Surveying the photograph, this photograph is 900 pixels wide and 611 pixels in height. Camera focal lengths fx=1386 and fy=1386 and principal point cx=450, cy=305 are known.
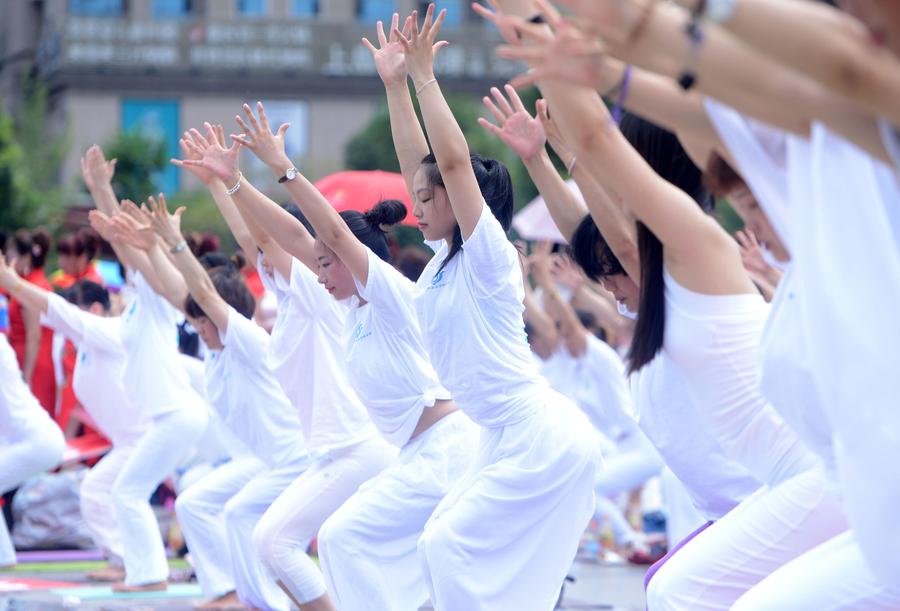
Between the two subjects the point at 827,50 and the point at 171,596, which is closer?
the point at 827,50

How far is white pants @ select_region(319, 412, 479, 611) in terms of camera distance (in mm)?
5543

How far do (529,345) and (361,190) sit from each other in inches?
195

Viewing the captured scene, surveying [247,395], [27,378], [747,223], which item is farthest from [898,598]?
[27,378]

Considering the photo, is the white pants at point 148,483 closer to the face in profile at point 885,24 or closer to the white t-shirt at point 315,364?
the white t-shirt at point 315,364

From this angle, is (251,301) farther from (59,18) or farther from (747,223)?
(59,18)

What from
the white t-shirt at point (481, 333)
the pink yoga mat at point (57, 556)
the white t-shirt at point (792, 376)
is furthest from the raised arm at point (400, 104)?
the pink yoga mat at point (57, 556)

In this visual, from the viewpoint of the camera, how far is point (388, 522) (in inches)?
219

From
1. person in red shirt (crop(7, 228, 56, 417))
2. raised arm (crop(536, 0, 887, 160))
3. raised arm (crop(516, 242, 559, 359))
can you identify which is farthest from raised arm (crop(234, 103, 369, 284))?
person in red shirt (crop(7, 228, 56, 417))

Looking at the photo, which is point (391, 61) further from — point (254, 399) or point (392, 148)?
point (392, 148)

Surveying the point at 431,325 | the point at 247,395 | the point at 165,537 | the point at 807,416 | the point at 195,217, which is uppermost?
the point at 807,416

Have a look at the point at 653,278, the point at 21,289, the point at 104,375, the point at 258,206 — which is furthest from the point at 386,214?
the point at 104,375

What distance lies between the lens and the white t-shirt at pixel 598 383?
1045 cm

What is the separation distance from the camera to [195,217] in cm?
3359

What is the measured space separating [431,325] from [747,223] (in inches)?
74.2
